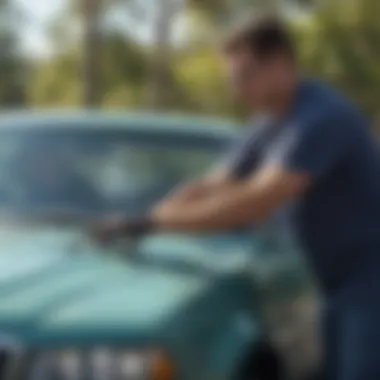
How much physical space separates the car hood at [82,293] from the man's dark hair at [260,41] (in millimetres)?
740

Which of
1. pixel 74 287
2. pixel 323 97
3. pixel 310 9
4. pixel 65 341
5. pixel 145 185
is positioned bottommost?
pixel 65 341

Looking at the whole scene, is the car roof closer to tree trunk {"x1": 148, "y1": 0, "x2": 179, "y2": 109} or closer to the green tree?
tree trunk {"x1": 148, "y1": 0, "x2": 179, "y2": 109}

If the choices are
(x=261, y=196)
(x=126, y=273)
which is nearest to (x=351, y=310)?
(x=261, y=196)

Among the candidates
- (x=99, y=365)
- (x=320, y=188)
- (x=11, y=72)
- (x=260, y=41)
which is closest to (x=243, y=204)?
(x=320, y=188)

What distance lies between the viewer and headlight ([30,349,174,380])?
394 centimetres

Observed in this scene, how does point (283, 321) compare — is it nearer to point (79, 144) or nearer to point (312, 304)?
point (312, 304)

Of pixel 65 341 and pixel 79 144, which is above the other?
pixel 79 144

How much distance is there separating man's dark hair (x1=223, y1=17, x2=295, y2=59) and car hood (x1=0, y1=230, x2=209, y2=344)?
29.1 inches

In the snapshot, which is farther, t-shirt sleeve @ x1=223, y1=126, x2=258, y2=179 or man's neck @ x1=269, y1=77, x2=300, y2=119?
t-shirt sleeve @ x1=223, y1=126, x2=258, y2=179

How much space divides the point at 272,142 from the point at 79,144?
1.38 meters

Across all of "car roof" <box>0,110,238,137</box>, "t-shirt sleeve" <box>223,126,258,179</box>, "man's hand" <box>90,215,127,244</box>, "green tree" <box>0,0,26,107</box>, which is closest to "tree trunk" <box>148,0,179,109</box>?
"green tree" <box>0,0,26,107</box>

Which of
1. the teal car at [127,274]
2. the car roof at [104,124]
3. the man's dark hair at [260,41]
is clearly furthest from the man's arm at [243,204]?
the car roof at [104,124]

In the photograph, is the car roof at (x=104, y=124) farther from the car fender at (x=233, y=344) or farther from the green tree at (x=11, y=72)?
the green tree at (x=11, y=72)

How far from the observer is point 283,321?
4.95 metres
